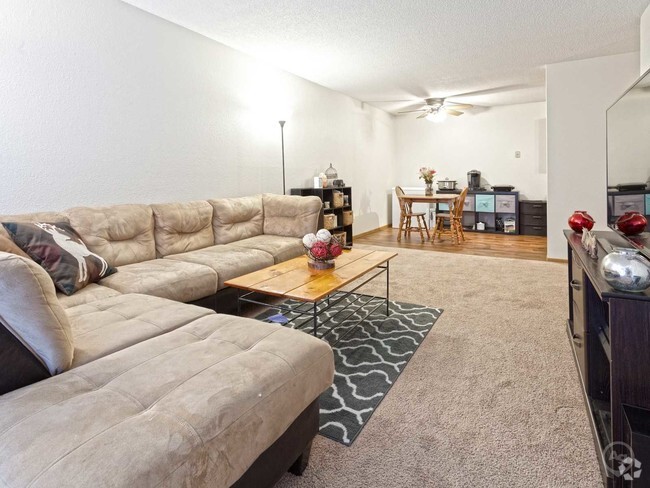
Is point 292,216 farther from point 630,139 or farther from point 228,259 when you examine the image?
point 630,139

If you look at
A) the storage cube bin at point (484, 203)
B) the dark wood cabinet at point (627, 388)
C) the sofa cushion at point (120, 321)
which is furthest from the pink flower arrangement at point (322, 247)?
the storage cube bin at point (484, 203)

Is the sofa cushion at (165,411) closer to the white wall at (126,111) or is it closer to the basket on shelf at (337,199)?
the white wall at (126,111)

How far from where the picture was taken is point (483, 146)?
782 centimetres

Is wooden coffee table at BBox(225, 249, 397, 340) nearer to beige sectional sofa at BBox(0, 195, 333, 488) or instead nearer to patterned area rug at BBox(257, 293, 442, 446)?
Answer: patterned area rug at BBox(257, 293, 442, 446)

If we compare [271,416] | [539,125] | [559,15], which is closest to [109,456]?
[271,416]

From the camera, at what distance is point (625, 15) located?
340 cm

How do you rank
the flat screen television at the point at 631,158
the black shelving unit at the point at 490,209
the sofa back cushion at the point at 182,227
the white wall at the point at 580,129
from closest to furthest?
the flat screen television at the point at 631,158
the sofa back cushion at the point at 182,227
the white wall at the point at 580,129
the black shelving unit at the point at 490,209

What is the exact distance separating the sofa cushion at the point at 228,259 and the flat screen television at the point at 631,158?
240cm

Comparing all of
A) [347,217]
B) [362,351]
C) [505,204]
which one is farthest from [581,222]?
[505,204]

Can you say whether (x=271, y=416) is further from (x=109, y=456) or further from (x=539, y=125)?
(x=539, y=125)

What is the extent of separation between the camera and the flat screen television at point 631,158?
1708mm

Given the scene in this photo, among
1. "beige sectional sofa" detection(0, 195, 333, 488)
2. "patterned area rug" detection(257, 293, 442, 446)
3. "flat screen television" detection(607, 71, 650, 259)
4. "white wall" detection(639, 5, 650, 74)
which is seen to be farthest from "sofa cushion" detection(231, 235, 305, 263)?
"white wall" detection(639, 5, 650, 74)

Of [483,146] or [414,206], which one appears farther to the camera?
[414,206]

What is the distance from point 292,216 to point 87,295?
89.8 inches
